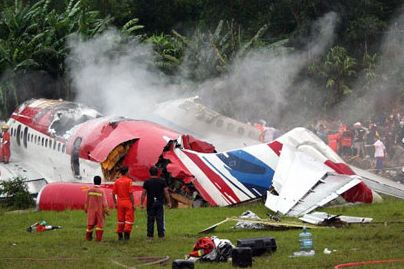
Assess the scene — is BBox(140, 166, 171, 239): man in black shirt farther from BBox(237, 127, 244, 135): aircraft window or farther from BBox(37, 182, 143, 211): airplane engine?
BBox(237, 127, 244, 135): aircraft window

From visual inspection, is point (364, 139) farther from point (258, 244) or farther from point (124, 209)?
point (258, 244)

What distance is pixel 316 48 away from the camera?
1852 inches

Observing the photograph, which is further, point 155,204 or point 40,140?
point 40,140

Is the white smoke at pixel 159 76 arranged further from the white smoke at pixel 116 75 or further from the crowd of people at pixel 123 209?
the crowd of people at pixel 123 209

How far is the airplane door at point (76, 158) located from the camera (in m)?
28.4

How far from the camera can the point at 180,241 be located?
1902 centimetres

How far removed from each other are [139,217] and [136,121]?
5.72 m

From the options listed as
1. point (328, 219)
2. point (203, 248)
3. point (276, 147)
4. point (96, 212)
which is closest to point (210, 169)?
point (276, 147)

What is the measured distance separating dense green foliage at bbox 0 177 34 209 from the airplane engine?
1.79m

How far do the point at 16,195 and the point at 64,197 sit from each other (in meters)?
2.62

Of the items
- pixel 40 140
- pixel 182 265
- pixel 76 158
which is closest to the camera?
pixel 182 265

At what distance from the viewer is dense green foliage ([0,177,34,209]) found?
26.9 metres

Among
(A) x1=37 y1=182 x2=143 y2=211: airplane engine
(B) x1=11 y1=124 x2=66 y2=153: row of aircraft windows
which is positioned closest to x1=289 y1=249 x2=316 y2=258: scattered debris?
(A) x1=37 y1=182 x2=143 y2=211: airplane engine

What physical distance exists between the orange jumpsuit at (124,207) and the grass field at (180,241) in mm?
334
